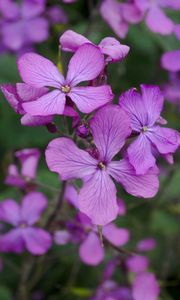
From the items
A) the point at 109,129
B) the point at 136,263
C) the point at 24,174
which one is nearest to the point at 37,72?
the point at 109,129

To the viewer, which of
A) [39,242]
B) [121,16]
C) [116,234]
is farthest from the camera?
[121,16]

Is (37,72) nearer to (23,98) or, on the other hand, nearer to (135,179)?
(23,98)

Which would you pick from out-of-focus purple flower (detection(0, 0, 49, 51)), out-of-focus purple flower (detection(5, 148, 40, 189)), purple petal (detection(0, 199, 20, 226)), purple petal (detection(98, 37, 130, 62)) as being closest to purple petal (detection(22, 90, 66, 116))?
purple petal (detection(98, 37, 130, 62))

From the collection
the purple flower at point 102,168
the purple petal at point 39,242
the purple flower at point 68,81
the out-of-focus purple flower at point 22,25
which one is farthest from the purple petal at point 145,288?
the out-of-focus purple flower at point 22,25

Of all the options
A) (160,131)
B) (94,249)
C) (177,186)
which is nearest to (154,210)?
(177,186)

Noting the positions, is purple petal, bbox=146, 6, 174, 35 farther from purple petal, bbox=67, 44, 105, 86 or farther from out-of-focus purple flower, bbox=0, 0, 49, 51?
purple petal, bbox=67, 44, 105, 86
